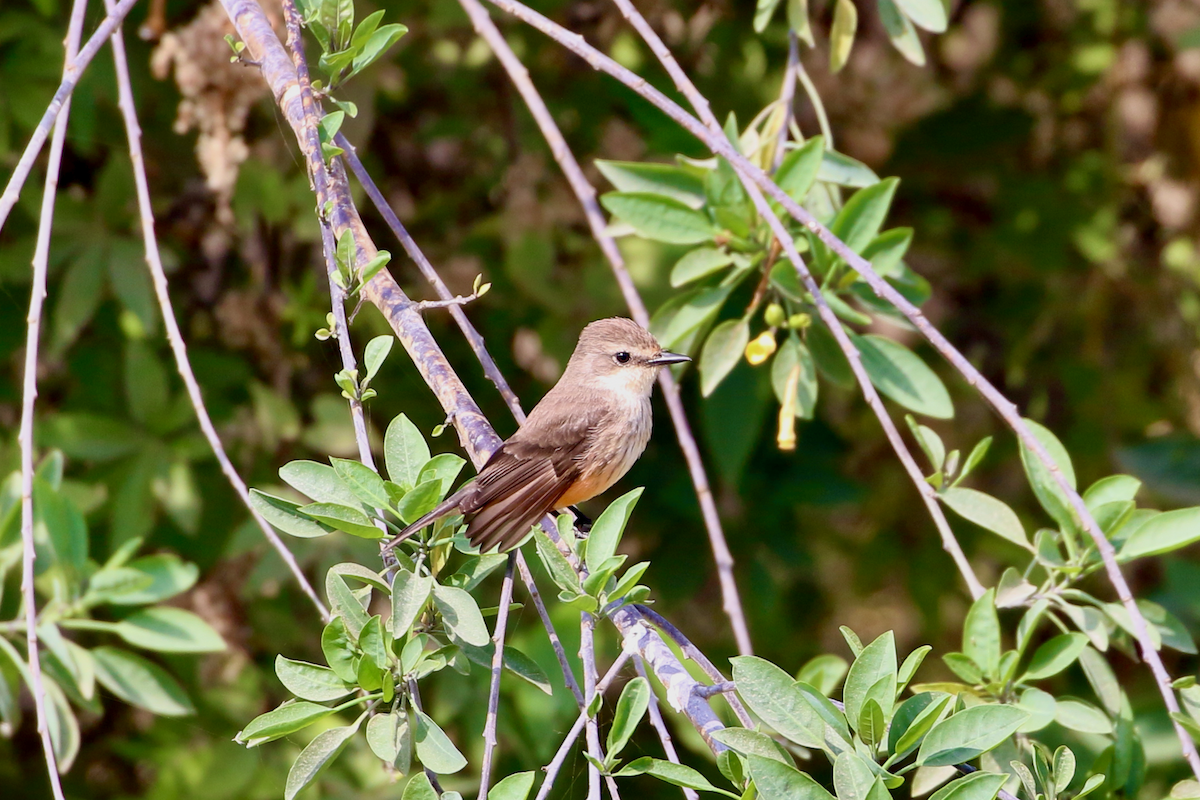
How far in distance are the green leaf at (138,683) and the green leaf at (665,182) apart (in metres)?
2.13

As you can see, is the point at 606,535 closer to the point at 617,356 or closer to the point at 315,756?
the point at 315,756

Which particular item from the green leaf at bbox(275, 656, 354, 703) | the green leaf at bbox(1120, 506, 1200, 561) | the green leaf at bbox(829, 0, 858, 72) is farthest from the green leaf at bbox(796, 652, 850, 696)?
the green leaf at bbox(829, 0, 858, 72)

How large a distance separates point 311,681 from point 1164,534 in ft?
6.54

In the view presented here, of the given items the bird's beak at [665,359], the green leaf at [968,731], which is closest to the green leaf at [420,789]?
the green leaf at [968,731]

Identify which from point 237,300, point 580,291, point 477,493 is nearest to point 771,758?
point 477,493

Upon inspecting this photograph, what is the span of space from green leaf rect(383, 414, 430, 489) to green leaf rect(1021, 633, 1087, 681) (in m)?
1.56

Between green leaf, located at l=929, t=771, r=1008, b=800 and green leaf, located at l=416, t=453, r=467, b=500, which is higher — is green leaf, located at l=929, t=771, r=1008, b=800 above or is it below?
below

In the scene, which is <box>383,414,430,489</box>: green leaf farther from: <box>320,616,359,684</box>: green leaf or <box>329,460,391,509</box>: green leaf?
<box>320,616,359,684</box>: green leaf

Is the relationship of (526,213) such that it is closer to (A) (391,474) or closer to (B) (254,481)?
(B) (254,481)

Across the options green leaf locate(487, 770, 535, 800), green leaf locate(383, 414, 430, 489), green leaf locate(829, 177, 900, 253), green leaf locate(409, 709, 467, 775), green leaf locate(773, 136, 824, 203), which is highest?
green leaf locate(383, 414, 430, 489)

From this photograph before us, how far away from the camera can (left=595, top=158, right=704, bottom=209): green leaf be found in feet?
11.6

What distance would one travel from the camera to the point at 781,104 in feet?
11.6

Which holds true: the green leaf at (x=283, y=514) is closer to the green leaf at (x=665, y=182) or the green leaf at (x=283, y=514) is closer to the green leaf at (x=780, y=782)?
the green leaf at (x=780, y=782)

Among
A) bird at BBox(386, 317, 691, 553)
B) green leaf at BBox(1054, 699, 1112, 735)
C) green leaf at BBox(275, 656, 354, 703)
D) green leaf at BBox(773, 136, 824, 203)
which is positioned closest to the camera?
green leaf at BBox(275, 656, 354, 703)
